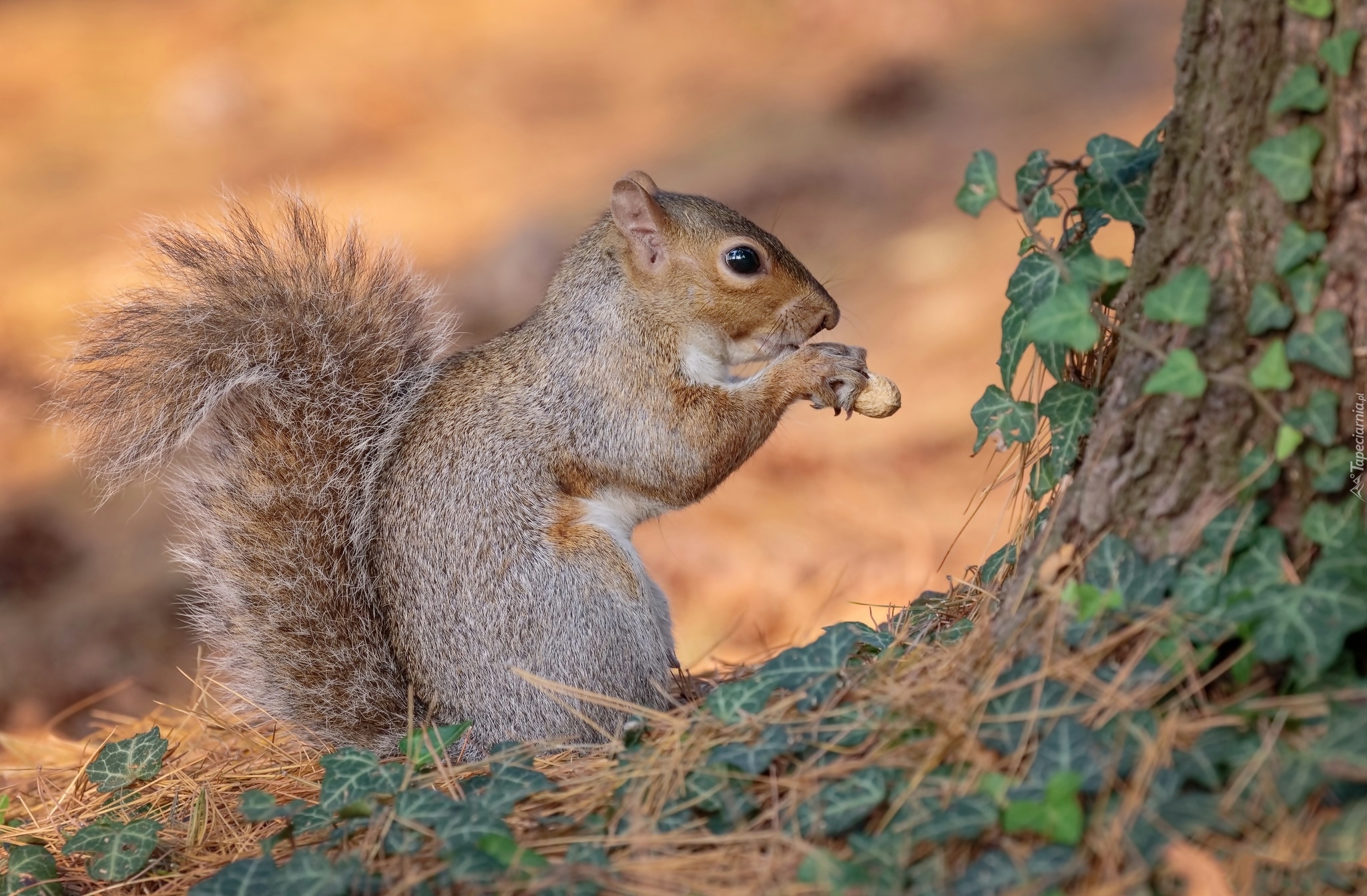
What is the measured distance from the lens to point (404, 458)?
2182 millimetres

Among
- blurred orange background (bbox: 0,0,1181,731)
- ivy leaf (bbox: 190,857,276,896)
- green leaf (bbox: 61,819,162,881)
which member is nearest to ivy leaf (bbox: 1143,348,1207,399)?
ivy leaf (bbox: 190,857,276,896)

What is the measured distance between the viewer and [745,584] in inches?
143

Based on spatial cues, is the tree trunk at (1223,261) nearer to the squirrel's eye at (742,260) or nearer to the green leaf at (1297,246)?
the green leaf at (1297,246)

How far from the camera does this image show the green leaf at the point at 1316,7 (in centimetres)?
126

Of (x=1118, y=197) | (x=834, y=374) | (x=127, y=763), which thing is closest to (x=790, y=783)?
(x=1118, y=197)

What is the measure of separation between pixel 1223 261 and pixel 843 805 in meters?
0.77

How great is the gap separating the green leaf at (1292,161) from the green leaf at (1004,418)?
1.68ft

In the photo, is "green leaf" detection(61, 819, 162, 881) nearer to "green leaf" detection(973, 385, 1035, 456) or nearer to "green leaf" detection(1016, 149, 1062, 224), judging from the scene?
"green leaf" detection(973, 385, 1035, 456)

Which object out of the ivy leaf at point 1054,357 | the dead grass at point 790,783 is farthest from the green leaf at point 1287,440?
the ivy leaf at point 1054,357

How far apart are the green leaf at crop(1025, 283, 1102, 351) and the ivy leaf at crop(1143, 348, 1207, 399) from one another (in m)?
0.09

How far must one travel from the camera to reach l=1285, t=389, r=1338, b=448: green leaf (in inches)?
50.1

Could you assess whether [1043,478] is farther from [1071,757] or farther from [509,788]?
[509,788]

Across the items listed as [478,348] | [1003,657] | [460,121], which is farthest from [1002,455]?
[460,121]

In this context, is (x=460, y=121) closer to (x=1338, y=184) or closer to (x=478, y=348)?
(x=478, y=348)
